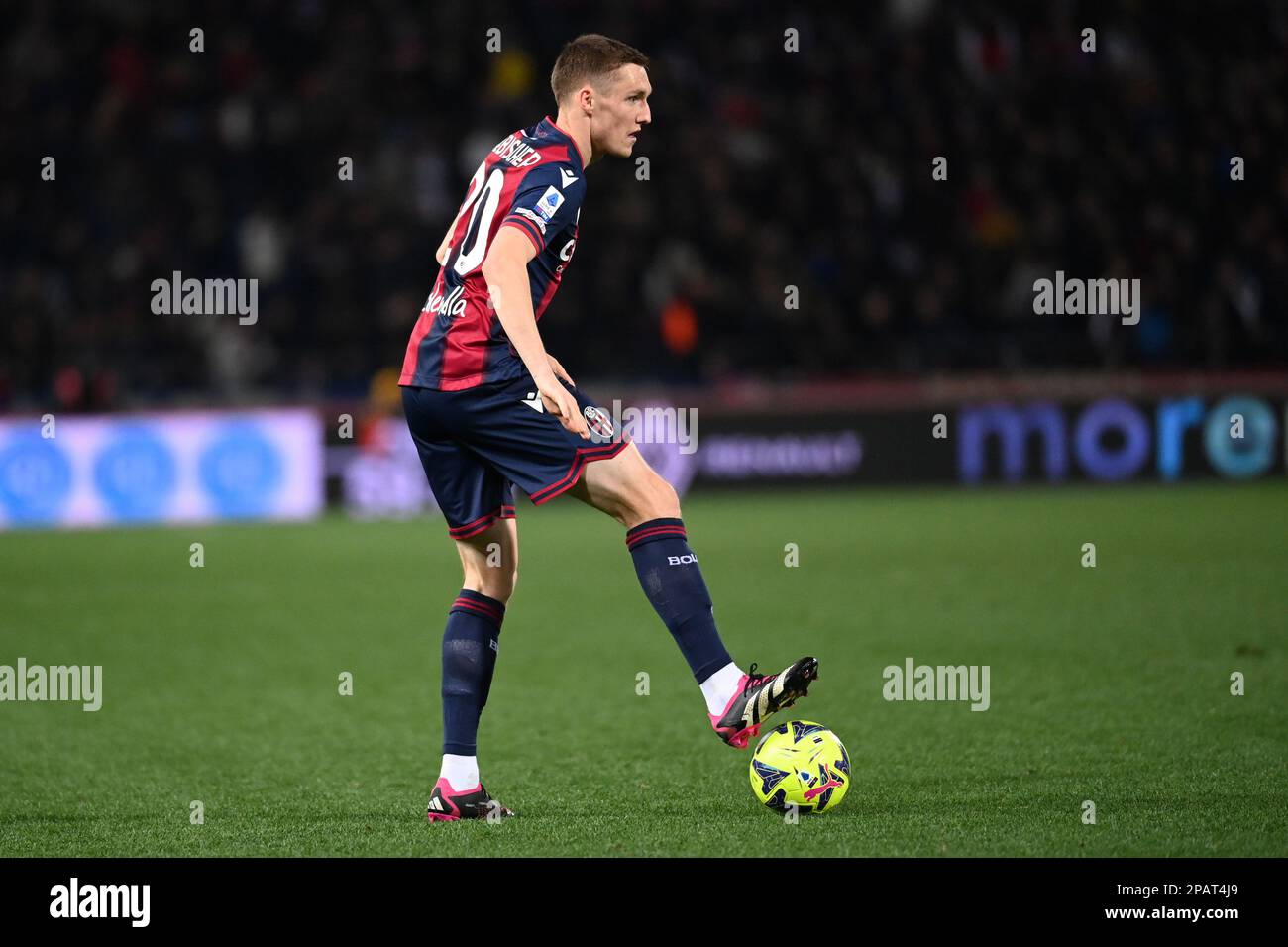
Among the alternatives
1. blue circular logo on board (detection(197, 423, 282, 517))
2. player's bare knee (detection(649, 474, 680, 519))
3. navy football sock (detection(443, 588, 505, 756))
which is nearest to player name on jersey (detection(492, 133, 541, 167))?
player's bare knee (detection(649, 474, 680, 519))

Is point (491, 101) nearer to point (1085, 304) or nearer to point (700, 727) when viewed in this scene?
point (1085, 304)

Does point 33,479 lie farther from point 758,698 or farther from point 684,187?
point 758,698

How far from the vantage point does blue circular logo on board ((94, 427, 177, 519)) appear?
15.6 m

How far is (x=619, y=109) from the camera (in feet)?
15.5

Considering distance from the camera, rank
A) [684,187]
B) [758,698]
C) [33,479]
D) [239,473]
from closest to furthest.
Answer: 1. [758,698]
2. [33,479]
3. [239,473]
4. [684,187]

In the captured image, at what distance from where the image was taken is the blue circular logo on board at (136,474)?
1562 centimetres

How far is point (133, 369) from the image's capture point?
56.7 feet

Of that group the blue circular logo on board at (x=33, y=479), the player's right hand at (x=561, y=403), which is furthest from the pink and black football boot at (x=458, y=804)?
the blue circular logo on board at (x=33, y=479)

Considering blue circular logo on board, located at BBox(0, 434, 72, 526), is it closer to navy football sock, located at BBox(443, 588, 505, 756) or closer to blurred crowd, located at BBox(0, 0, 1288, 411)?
blurred crowd, located at BBox(0, 0, 1288, 411)

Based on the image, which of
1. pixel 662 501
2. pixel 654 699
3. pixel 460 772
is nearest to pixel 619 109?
pixel 662 501

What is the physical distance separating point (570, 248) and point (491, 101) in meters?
15.5

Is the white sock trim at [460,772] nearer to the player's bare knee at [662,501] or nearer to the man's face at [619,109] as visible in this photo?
the player's bare knee at [662,501]

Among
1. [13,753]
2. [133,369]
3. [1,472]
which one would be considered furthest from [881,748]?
[133,369]

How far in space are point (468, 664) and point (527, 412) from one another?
79cm
